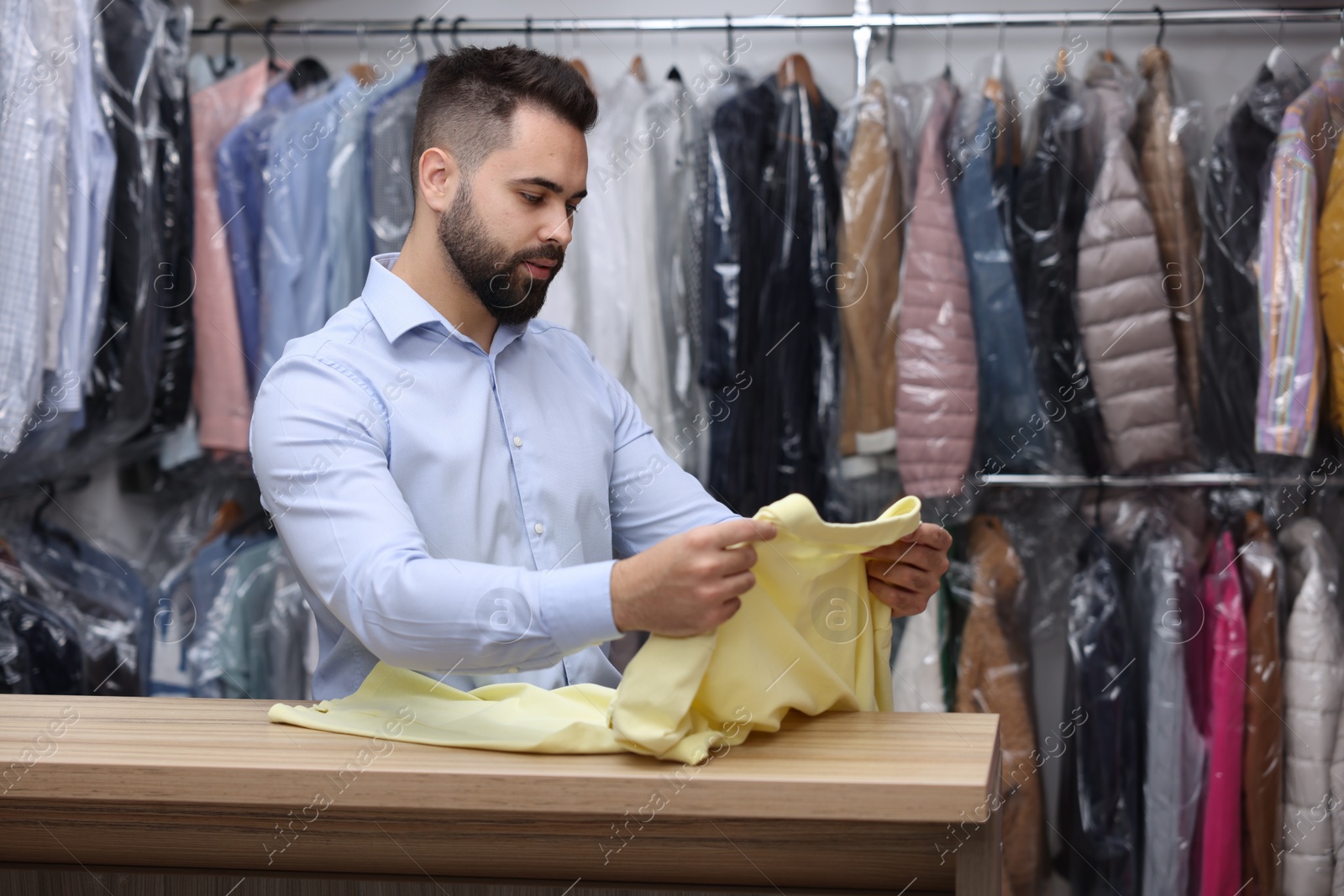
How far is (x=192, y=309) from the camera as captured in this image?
2580 mm

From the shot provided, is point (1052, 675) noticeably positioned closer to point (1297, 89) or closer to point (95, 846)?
point (1297, 89)

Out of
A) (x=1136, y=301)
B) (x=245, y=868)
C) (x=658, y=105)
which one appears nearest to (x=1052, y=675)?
(x=1136, y=301)

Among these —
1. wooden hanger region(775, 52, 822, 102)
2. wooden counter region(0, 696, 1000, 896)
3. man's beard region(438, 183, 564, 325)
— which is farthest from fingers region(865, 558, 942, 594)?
wooden hanger region(775, 52, 822, 102)

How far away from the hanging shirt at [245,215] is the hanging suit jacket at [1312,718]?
80.0 inches

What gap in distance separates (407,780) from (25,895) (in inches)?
18.7

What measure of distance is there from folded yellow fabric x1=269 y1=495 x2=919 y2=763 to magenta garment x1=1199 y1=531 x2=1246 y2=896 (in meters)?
1.30

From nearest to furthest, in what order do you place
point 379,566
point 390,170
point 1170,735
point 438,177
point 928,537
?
point 379,566
point 928,537
point 438,177
point 1170,735
point 390,170

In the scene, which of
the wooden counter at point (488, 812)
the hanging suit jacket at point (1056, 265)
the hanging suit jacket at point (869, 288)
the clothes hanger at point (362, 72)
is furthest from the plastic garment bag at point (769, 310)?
the wooden counter at point (488, 812)

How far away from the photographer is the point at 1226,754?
90.4 inches

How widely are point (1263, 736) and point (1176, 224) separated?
938 millimetres

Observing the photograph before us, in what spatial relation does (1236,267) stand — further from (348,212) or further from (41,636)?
(41,636)

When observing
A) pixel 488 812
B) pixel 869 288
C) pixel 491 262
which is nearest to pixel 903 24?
pixel 869 288

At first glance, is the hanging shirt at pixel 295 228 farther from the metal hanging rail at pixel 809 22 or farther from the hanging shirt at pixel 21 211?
the hanging shirt at pixel 21 211

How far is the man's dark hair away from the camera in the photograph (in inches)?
58.2
